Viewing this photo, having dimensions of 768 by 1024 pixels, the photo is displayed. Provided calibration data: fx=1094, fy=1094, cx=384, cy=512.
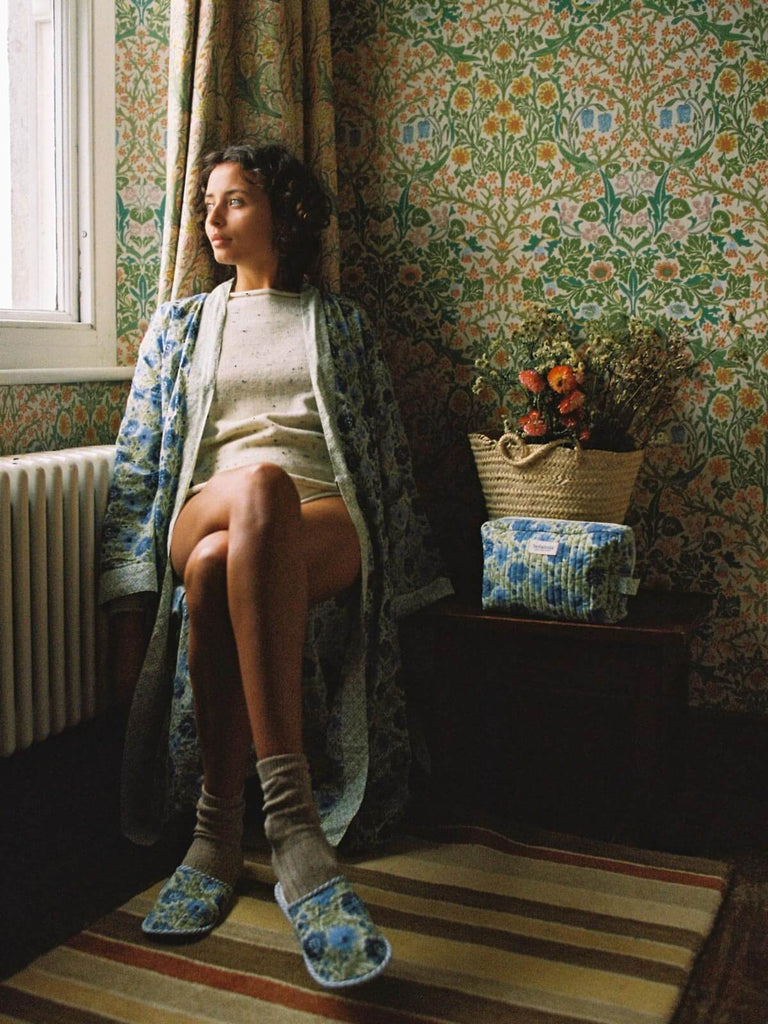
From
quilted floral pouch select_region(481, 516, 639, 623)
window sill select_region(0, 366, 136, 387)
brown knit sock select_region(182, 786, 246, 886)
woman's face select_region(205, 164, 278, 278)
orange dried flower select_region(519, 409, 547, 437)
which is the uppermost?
woman's face select_region(205, 164, 278, 278)

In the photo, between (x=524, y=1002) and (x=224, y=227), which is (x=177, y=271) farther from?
(x=524, y=1002)

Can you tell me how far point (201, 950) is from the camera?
161 centimetres

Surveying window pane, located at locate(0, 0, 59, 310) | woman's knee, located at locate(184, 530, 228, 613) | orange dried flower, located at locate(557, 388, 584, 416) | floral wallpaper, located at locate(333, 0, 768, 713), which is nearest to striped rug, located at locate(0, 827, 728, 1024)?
woman's knee, located at locate(184, 530, 228, 613)

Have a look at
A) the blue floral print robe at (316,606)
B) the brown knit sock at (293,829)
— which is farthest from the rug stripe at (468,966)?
the blue floral print robe at (316,606)

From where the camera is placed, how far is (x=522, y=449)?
2182mm

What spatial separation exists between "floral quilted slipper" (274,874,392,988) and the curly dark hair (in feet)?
4.01

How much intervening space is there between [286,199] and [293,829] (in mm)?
1241

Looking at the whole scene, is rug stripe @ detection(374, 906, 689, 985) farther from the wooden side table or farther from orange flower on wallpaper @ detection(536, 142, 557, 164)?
orange flower on wallpaper @ detection(536, 142, 557, 164)

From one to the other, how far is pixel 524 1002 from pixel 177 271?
5.00 feet

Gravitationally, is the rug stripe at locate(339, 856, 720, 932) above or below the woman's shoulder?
below

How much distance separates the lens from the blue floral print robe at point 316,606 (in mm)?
1974

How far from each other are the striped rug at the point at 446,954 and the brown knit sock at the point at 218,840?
64mm

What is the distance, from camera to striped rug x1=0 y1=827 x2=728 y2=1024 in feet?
4.81

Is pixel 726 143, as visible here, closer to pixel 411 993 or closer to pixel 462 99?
pixel 462 99
